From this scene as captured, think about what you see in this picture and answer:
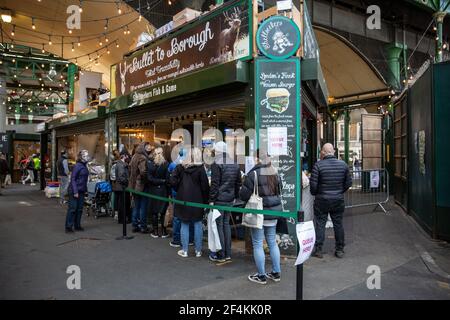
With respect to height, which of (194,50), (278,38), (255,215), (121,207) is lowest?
(121,207)

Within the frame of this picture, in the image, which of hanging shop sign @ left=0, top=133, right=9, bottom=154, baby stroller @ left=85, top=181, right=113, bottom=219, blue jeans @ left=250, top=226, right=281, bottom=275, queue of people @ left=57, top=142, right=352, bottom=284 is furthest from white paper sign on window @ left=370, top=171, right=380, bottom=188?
hanging shop sign @ left=0, top=133, right=9, bottom=154

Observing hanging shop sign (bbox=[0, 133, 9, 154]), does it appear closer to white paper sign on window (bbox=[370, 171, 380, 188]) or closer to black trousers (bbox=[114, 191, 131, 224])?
black trousers (bbox=[114, 191, 131, 224])

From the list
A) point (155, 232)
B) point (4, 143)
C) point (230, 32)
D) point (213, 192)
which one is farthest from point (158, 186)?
point (4, 143)

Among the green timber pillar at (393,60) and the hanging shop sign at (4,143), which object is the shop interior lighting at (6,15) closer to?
the hanging shop sign at (4,143)

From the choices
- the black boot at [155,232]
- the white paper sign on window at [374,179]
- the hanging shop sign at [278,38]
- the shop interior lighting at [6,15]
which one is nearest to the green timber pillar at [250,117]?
the hanging shop sign at [278,38]

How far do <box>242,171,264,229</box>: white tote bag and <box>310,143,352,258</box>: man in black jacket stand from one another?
171 cm

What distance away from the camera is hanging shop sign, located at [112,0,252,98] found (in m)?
6.98

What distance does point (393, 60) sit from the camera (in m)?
18.5

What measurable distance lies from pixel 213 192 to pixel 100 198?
563 cm

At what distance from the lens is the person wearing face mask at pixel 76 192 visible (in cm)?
874

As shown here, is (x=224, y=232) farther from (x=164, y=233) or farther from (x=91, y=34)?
(x=91, y=34)
